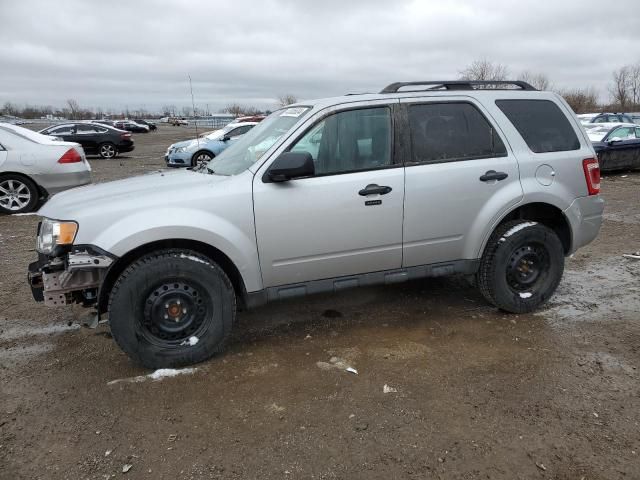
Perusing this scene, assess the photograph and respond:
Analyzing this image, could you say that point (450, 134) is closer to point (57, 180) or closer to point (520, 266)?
point (520, 266)

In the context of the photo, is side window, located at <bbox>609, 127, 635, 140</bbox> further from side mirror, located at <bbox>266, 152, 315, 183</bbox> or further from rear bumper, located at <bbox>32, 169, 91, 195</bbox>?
rear bumper, located at <bbox>32, 169, 91, 195</bbox>

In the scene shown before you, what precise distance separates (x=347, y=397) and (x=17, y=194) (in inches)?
306

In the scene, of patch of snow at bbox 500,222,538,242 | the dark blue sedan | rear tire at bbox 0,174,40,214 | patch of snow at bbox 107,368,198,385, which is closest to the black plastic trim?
patch of snow at bbox 500,222,538,242

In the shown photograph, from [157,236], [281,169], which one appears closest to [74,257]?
[157,236]

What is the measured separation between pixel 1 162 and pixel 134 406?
22.6 feet

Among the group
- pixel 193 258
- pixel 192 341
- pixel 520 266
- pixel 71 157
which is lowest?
pixel 192 341

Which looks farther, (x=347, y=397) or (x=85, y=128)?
(x=85, y=128)

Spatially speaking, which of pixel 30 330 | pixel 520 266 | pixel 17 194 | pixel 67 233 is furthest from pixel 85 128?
pixel 520 266

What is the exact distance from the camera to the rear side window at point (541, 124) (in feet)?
12.7

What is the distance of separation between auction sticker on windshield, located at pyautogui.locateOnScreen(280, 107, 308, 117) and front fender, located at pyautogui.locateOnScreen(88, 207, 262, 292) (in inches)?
39.5

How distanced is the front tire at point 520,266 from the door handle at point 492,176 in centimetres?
45

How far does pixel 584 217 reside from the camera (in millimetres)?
4035

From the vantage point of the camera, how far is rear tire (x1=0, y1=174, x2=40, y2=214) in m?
7.96

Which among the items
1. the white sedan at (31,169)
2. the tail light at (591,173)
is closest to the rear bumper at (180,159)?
the white sedan at (31,169)
